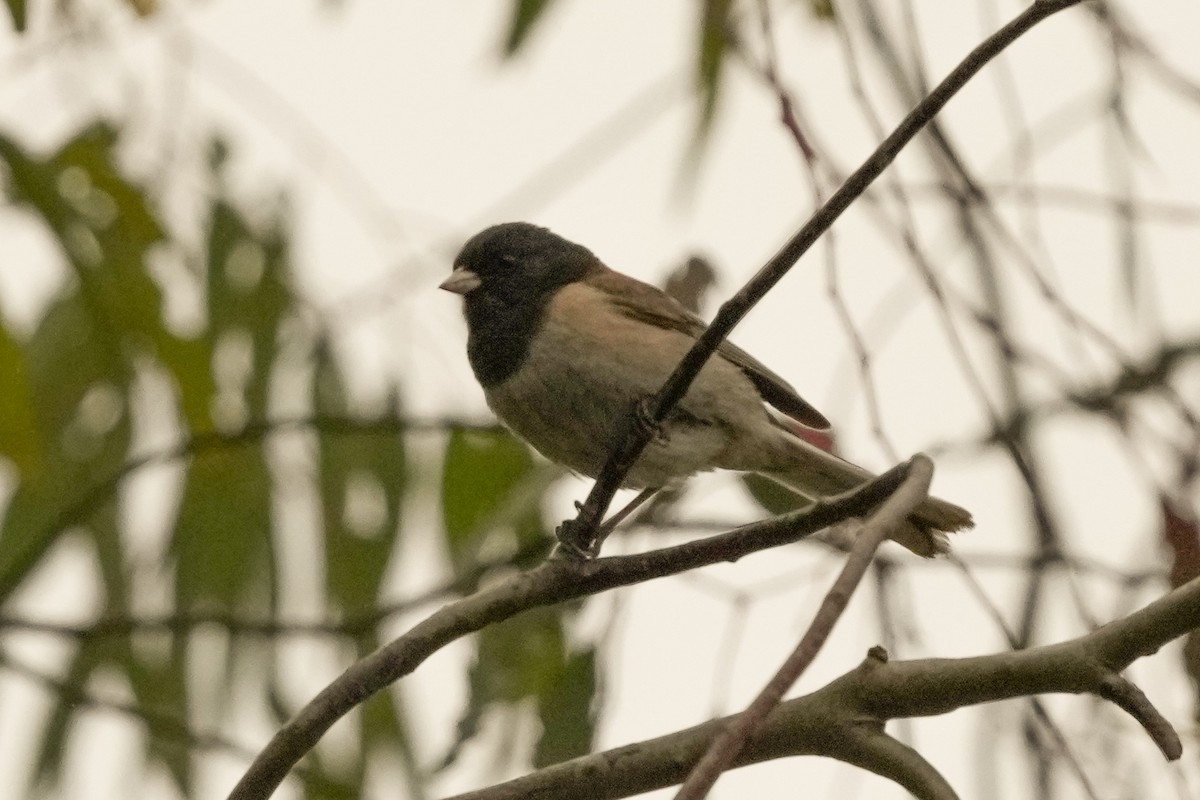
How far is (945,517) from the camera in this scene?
7.64ft

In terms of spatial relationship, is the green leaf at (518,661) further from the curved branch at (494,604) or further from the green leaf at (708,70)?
the green leaf at (708,70)

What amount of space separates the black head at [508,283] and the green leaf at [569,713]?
0.60 m

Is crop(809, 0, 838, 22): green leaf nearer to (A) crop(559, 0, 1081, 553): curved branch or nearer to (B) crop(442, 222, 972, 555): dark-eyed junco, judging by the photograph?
(B) crop(442, 222, 972, 555): dark-eyed junco

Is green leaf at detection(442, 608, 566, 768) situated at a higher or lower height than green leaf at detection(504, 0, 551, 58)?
lower

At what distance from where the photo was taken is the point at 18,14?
2111 millimetres

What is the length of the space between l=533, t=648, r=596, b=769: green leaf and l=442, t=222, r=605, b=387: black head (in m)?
0.60

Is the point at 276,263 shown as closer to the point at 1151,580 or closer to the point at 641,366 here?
the point at 641,366

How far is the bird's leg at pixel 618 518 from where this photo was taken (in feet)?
6.70

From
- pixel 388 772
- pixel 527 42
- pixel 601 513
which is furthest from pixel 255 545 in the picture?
pixel 601 513

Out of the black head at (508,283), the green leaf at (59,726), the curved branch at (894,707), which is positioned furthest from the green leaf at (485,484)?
the curved branch at (894,707)

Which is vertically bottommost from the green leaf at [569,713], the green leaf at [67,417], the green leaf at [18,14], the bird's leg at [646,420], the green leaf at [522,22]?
the green leaf at [569,713]

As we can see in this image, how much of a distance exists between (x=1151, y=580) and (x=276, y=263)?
1.94 metres

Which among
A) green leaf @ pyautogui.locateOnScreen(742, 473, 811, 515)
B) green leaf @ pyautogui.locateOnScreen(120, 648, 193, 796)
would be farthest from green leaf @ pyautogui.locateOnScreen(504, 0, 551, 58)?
green leaf @ pyautogui.locateOnScreen(120, 648, 193, 796)

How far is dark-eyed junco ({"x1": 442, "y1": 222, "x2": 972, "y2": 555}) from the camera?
105 inches
